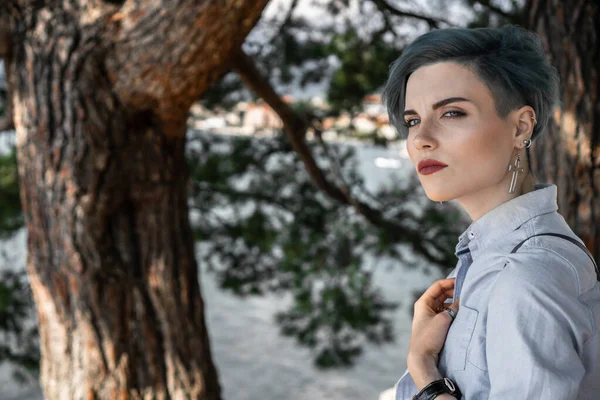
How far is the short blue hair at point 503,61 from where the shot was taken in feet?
2.57

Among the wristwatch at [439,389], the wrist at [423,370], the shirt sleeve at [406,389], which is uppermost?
the wrist at [423,370]

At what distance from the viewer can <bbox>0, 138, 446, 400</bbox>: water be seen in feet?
20.4

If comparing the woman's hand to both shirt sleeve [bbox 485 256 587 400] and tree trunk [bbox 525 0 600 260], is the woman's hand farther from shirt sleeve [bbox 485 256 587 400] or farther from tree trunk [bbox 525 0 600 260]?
tree trunk [bbox 525 0 600 260]

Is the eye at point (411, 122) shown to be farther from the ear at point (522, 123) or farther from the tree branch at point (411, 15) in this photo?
the tree branch at point (411, 15)

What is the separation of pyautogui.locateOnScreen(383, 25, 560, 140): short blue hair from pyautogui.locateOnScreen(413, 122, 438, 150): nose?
84 mm

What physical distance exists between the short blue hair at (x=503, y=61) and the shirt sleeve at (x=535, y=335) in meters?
0.22

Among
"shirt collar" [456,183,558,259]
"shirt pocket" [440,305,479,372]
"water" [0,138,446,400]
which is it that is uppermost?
"shirt collar" [456,183,558,259]

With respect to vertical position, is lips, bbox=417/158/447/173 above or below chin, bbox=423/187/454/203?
above

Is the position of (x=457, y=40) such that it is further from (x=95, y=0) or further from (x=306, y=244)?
(x=306, y=244)

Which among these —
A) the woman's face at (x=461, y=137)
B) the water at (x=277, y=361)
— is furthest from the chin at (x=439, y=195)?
the water at (x=277, y=361)

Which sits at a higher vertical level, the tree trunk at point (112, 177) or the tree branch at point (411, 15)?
the tree branch at point (411, 15)

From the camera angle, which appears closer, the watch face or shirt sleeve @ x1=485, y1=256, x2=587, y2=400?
shirt sleeve @ x1=485, y1=256, x2=587, y2=400

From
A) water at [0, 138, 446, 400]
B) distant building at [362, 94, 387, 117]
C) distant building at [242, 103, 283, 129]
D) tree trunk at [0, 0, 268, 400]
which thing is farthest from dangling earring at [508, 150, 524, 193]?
water at [0, 138, 446, 400]

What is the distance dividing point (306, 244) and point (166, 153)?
163 cm
